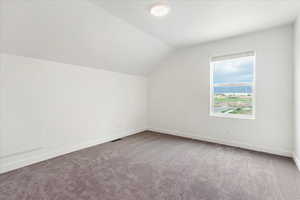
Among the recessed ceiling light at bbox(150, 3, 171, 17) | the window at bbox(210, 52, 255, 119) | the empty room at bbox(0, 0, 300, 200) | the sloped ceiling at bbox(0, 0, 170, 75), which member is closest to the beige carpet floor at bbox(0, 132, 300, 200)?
the empty room at bbox(0, 0, 300, 200)

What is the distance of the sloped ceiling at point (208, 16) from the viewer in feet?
6.59

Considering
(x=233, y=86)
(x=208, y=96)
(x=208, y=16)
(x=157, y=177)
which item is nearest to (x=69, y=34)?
(x=208, y=16)

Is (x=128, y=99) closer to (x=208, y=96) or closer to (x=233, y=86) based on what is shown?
(x=208, y=96)

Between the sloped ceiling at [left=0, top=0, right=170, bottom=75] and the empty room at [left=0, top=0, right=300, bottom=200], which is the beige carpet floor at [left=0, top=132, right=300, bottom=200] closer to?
the empty room at [left=0, top=0, right=300, bottom=200]

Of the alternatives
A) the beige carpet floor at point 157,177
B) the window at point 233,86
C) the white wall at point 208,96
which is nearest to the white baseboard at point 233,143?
the white wall at point 208,96

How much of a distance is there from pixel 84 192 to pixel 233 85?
351 centimetres

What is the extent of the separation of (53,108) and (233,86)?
12.8 feet

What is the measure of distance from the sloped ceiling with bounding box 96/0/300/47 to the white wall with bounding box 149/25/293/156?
354 mm

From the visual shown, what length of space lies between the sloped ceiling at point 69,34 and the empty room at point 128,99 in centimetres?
1

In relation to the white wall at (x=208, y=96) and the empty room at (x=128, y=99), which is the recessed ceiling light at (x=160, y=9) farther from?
the white wall at (x=208, y=96)

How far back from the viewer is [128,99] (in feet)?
13.6

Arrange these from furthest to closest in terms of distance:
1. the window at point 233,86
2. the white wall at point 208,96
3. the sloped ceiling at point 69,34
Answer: the window at point 233,86, the white wall at point 208,96, the sloped ceiling at point 69,34

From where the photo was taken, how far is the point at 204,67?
3551 mm

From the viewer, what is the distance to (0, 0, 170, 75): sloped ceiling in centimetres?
183
